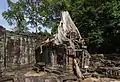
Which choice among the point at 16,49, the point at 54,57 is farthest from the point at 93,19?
the point at 16,49

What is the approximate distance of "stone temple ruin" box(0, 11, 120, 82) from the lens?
1585 cm

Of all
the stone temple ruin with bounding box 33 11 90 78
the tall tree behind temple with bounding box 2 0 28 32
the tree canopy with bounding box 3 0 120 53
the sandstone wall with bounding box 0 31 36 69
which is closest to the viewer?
the sandstone wall with bounding box 0 31 36 69

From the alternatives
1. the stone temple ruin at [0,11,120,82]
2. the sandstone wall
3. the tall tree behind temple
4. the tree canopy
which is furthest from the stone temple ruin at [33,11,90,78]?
the tall tree behind temple

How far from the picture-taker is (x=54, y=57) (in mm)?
18094

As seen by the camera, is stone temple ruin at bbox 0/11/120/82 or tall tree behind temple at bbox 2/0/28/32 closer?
stone temple ruin at bbox 0/11/120/82

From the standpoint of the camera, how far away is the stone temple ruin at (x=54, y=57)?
15.9 meters

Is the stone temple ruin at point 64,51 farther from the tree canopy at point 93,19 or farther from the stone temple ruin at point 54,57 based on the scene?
the tree canopy at point 93,19

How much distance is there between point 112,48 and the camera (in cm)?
2488

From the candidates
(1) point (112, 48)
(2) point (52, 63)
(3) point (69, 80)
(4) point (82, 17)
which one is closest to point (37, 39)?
(2) point (52, 63)

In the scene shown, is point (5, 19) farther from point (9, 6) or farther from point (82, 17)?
point (82, 17)

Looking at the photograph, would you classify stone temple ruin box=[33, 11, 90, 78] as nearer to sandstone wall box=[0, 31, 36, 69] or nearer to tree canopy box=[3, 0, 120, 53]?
sandstone wall box=[0, 31, 36, 69]

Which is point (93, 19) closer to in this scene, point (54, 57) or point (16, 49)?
point (54, 57)

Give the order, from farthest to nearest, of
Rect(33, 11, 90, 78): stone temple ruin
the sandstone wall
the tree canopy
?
the tree canopy
Rect(33, 11, 90, 78): stone temple ruin
the sandstone wall

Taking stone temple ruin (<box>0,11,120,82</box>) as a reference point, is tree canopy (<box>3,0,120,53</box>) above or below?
above
